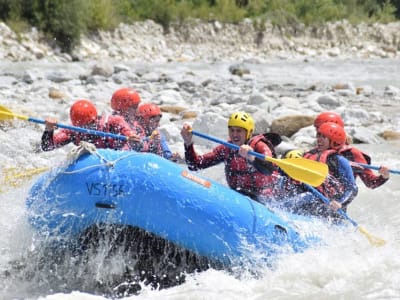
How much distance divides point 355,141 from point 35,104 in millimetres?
5220

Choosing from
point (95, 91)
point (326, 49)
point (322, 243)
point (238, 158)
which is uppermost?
point (238, 158)

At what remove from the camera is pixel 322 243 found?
5.09m

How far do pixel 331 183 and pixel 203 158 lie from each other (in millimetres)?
1112

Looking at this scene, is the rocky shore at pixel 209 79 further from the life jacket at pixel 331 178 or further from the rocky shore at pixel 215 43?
the life jacket at pixel 331 178

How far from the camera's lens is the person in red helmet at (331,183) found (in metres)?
5.48

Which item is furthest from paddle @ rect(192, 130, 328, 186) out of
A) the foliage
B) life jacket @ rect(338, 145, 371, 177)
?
the foliage

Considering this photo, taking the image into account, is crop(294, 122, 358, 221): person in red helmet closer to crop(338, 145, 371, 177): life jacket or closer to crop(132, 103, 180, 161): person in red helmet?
crop(338, 145, 371, 177): life jacket

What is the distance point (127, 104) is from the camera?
6328 millimetres

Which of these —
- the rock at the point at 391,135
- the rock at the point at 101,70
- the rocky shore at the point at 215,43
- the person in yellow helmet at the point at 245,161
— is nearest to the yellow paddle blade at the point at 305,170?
the person in yellow helmet at the point at 245,161

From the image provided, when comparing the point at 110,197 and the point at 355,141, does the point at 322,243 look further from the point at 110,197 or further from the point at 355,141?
the point at 355,141

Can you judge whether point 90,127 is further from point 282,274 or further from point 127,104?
point 282,274

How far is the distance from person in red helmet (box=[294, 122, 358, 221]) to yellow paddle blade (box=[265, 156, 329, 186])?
44cm

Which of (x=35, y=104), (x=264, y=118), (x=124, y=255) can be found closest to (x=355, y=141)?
(x=264, y=118)

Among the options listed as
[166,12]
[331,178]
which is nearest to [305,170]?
[331,178]
